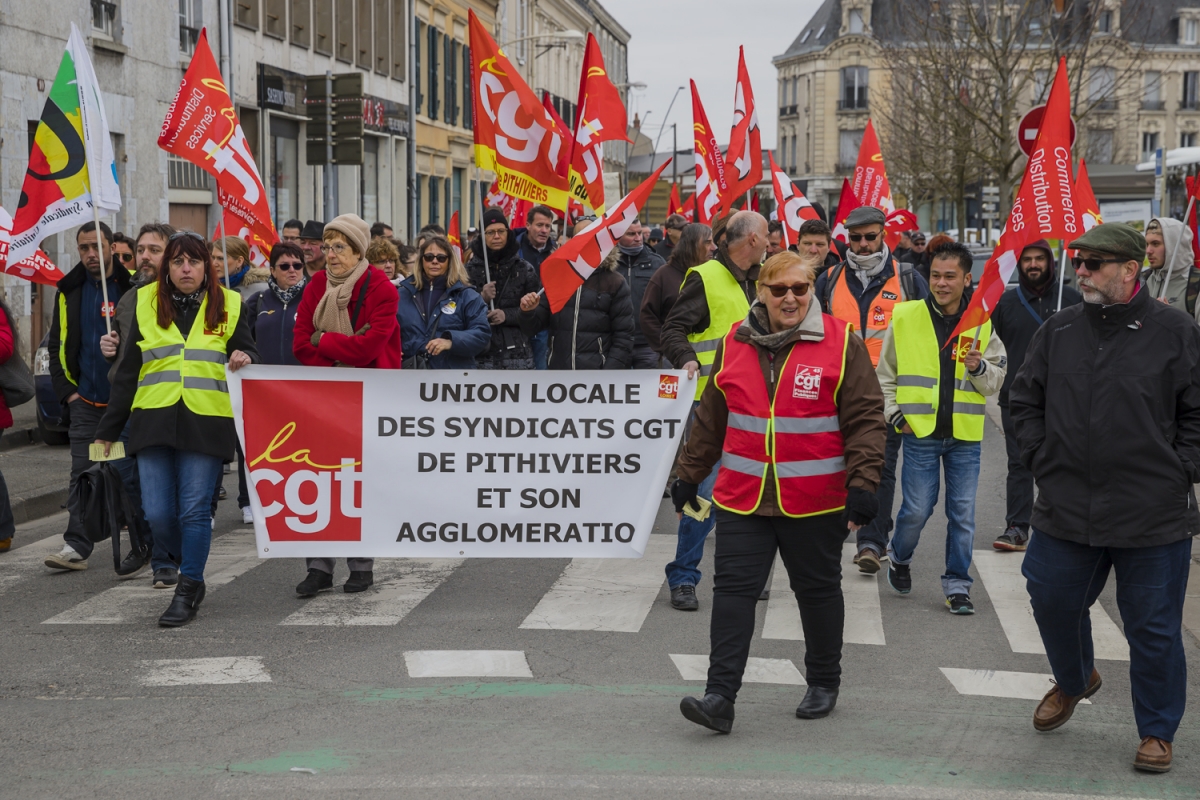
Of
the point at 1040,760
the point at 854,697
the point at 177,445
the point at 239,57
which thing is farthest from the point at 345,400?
the point at 239,57

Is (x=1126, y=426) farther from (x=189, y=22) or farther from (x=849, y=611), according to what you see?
(x=189, y=22)

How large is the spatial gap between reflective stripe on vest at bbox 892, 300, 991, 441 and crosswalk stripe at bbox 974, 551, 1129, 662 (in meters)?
0.89

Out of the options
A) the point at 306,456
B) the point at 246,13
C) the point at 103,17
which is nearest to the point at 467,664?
the point at 306,456

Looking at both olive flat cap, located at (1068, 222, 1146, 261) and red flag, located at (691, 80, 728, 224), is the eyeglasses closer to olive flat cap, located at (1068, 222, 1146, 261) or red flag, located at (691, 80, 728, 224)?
olive flat cap, located at (1068, 222, 1146, 261)

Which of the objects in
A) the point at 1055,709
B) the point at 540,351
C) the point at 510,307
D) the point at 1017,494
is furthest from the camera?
the point at 540,351

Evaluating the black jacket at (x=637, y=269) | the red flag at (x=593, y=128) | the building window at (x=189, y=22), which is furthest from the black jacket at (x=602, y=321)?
the building window at (x=189, y=22)

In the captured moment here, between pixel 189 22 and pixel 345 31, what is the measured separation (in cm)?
852

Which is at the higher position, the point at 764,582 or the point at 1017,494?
the point at 764,582

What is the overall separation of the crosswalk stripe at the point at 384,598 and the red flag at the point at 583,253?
5.30 feet

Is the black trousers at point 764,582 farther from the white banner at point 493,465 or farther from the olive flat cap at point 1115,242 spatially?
the white banner at point 493,465

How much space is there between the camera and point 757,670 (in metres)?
6.47

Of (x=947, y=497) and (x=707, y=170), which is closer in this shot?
Answer: (x=947, y=497)

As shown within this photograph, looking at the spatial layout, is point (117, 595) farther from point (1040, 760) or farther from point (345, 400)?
point (1040, 760)

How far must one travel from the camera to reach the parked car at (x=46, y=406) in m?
12.4
